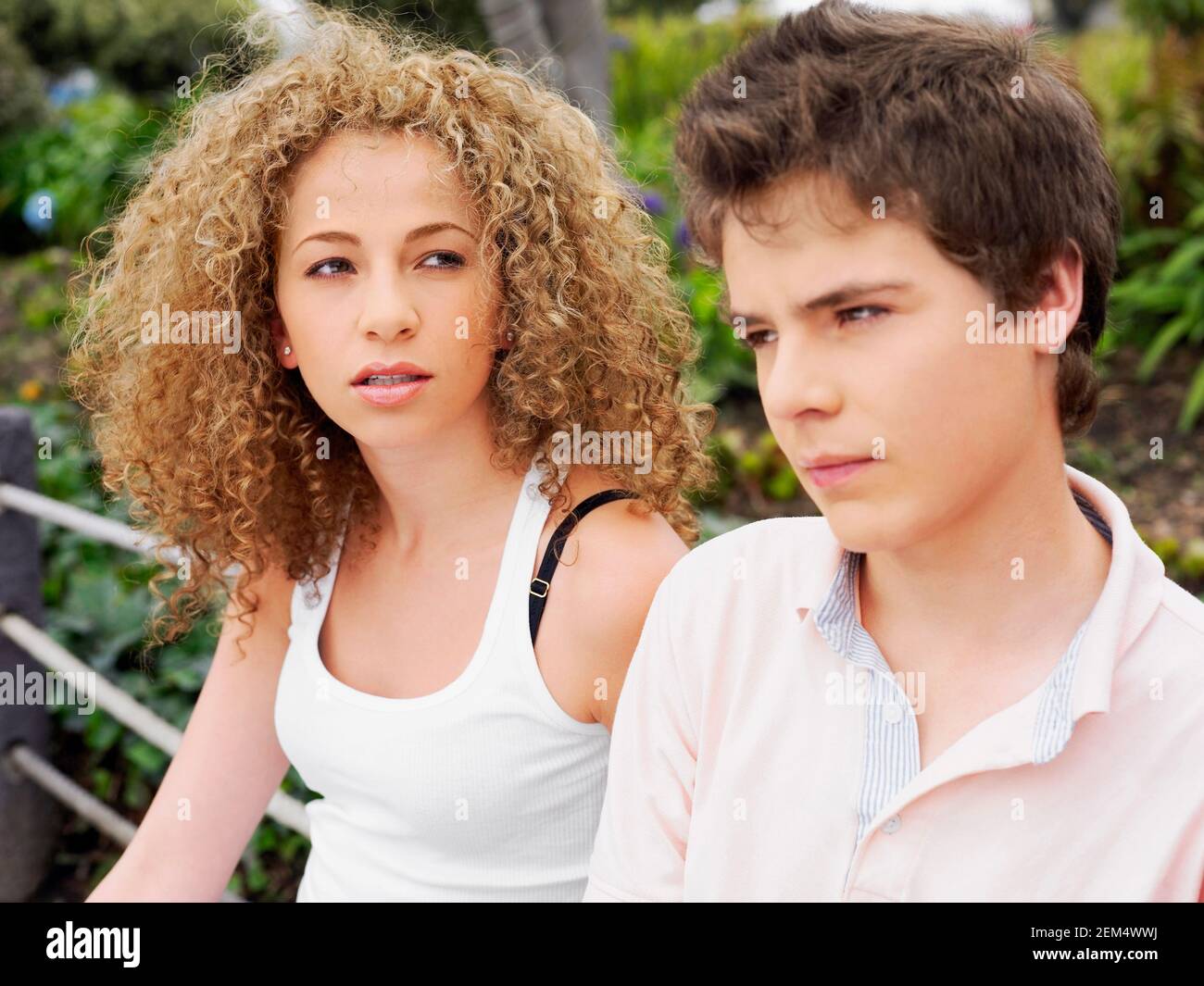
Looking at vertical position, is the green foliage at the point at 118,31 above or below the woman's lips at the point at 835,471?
above

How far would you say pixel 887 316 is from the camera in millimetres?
1339

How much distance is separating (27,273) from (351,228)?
21.3 ft

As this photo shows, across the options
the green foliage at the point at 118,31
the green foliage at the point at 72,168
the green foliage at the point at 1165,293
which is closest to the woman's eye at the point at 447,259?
the green foliage at the point at 1165,293

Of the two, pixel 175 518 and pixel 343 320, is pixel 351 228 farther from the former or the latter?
pixel 175 518

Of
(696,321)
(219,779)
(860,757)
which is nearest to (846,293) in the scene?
(860,757)

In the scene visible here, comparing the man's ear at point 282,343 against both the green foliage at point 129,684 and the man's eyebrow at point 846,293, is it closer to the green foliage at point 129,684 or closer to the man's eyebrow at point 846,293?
the man's eyebrow at point 846,293

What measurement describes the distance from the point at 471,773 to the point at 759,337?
0.87 meters

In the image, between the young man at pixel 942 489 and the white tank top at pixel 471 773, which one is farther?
the white tank top at pixel 471 773

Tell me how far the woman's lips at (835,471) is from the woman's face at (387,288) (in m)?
0.72

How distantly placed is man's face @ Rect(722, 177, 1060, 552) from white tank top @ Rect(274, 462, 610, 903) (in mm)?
677

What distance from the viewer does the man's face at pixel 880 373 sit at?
52.2 inches

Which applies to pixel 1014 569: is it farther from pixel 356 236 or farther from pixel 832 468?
pixel 356 236

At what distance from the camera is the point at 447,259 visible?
1952 mm
